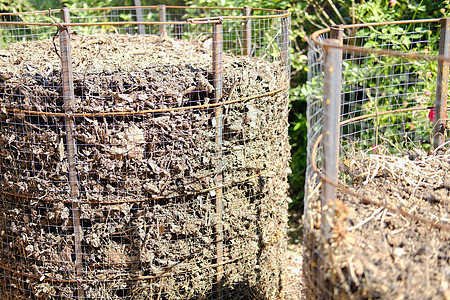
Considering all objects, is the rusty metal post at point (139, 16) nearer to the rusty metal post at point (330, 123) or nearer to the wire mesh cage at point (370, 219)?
the wire mesh cage at point (370, 219)

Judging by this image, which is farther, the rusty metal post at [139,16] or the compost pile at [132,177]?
the rusty metal post at [139,16]

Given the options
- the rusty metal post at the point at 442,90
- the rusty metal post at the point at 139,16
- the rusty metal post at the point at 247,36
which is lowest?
the rusty metal post at the point at 442,90

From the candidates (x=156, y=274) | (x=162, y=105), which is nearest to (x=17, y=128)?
(x=162, y=105)

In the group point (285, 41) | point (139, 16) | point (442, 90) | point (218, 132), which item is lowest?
point (218, 132)

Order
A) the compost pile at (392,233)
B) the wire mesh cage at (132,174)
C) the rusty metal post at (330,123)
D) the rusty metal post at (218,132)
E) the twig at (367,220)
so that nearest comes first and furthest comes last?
the compost pile at (392,233) → the rusty metal post at (330,123) → the twig at (367,220) → the wire mesh cage at (132,174) → the rusty metal post at (218,132)

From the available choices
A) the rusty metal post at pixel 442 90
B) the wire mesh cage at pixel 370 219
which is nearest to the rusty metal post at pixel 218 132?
the wire mesh cage at pixel 370 219

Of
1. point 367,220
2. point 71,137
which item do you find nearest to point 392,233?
point 367,220

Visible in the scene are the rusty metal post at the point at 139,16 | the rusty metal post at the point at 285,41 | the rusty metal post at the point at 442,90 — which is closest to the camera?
the rusty metal post at the point at 442,90

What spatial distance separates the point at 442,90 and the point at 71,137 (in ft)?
9.84

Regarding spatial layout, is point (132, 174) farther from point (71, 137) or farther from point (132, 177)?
point (71, 137)

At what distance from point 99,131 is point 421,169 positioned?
7.70 ft

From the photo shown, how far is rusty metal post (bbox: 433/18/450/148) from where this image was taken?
4.25 m

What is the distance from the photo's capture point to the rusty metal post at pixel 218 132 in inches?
158

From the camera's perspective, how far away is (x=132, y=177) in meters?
3.91
